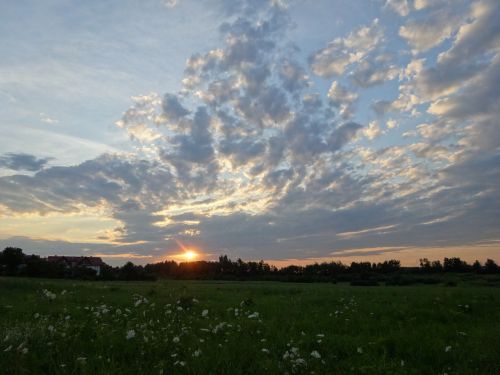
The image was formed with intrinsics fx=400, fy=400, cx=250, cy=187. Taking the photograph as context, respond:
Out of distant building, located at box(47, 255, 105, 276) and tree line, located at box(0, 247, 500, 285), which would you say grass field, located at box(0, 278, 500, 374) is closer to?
tree line, located at box(0, 247, 500, 285)

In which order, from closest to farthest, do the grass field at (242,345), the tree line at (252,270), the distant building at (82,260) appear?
the grass field at (242,345) → the tree line at (252,270) → the distant building at (82,260)

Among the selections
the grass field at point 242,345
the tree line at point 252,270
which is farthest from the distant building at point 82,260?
the grass field at point 242,345

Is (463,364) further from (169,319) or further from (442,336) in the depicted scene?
(169,319)

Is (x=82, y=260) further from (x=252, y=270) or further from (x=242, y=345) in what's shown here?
(x=242, y=345)

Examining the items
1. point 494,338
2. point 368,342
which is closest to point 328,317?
point 368,342

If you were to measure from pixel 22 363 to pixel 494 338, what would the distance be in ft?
35.8

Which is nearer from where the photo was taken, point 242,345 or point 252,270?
point 242,345

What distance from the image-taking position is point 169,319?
11.6m

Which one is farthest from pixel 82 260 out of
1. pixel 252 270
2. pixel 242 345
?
pixel 242 345

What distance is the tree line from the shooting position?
91.4 m

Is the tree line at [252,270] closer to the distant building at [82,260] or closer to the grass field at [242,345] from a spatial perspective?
the distant building at [82,260]

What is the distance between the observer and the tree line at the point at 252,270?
91375mm

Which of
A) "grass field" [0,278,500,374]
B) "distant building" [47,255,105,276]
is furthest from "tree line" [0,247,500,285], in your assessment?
"grass field" [0,278,500,374]

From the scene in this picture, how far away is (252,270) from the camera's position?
6270 inches
